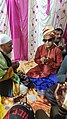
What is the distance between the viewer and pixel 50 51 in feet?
10.7

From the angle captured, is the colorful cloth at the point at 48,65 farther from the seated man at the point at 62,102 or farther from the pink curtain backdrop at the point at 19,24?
the seated man at the point at 62,102

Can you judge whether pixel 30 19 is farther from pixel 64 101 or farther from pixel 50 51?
pixel 64 101

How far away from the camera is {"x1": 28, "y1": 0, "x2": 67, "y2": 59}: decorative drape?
363 cm

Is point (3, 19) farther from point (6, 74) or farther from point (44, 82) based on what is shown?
point (6, 74)

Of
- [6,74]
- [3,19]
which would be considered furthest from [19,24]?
[6,74]

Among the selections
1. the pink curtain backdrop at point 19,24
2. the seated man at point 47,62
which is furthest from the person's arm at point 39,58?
the pink curtain backdrop at point 19,24

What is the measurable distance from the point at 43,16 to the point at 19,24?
52 centimetres

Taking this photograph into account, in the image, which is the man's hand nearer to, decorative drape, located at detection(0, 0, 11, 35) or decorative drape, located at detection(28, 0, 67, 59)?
decorative drape, located at detection(28, 0, 67, 59)

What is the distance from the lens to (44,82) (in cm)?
296

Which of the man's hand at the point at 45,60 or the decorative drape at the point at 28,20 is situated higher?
the decorative drape at the point at 28,20

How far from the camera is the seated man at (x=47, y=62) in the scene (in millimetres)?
3085

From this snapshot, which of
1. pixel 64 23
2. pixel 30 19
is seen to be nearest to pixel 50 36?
pixel 64 23

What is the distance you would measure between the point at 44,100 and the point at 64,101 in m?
0.87

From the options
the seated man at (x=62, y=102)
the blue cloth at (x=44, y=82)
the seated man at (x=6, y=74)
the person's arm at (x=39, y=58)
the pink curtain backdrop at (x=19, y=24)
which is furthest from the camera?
the pink curtain backdrop at (x=19, y=24)
